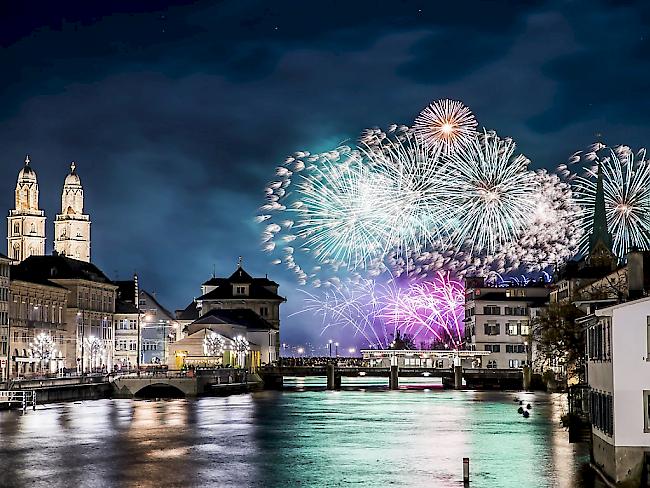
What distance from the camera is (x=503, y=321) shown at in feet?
551

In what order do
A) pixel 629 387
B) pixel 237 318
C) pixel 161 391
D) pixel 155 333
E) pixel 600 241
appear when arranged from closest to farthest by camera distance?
pixel 629 387
pixel 161 391
pixel 600 241
pixel 237 318
pixel 155 333

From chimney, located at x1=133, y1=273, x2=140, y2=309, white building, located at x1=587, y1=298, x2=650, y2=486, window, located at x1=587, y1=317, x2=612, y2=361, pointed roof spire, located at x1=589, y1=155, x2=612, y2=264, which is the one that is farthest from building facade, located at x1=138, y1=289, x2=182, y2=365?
white building, located at x1=587, y1=298, x2=650, y2=486

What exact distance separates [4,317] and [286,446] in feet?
221

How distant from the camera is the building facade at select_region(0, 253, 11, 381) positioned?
125 metres

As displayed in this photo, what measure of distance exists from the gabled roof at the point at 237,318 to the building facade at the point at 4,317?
4082cm

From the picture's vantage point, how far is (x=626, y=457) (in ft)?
134

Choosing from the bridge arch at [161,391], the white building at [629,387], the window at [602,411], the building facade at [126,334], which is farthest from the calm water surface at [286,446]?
the building facade at [126,334]

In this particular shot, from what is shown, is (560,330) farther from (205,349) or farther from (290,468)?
(205,349)

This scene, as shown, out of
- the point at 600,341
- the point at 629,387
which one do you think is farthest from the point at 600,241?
the point at 629,387

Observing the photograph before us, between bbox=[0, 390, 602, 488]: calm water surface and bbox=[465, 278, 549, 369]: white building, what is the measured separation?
61100 millimetres

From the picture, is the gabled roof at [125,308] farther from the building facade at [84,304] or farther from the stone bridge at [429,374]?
the stone bridge at [429,374]

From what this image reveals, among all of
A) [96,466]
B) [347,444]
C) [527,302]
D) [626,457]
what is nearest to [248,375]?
[527,302]

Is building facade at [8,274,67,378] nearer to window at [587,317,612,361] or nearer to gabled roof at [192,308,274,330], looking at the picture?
gabled roof at [192,308,274,330]

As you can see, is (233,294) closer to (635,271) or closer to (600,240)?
(600,240)
